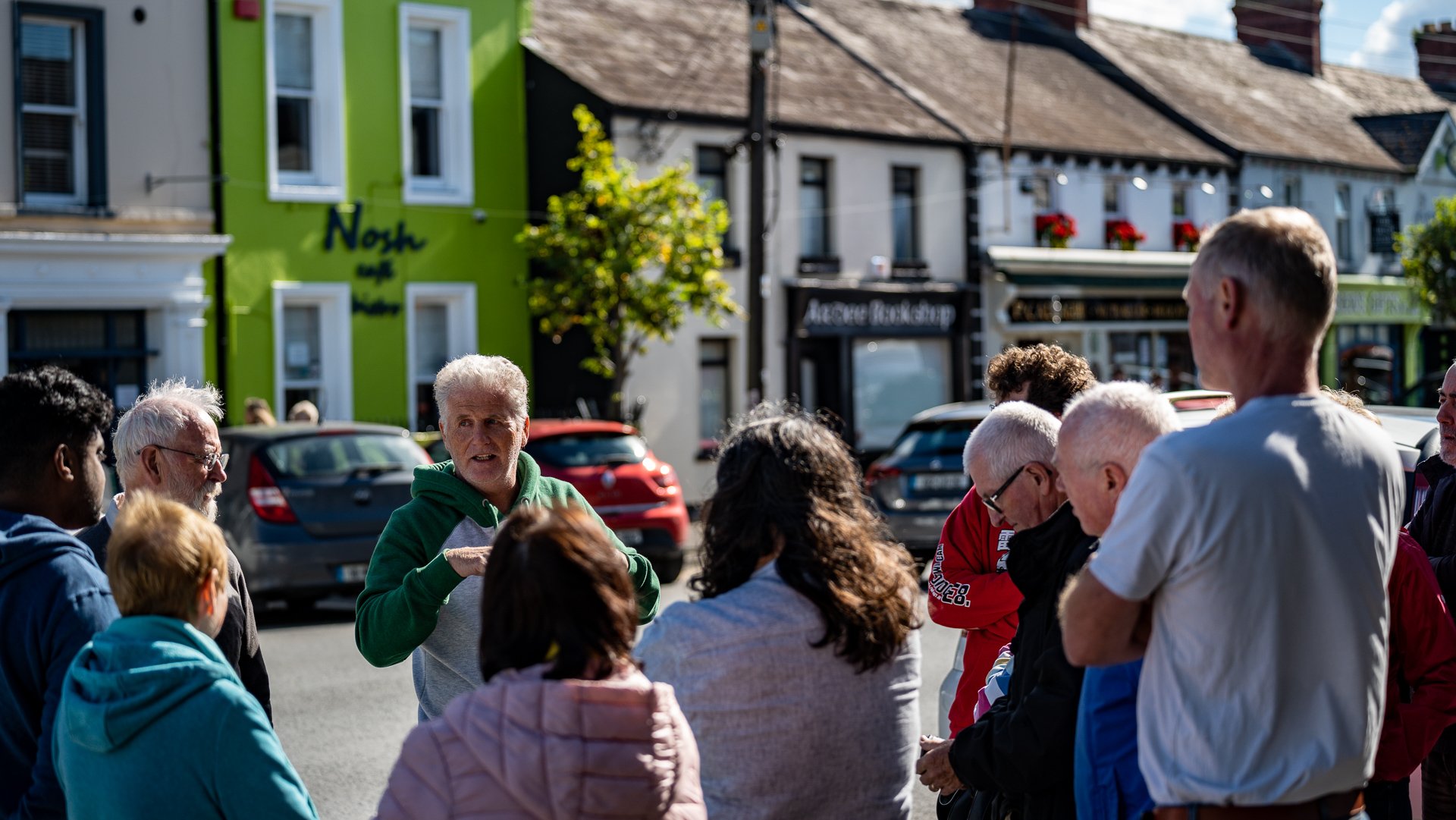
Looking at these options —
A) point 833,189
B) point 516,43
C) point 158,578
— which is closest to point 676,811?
point 158,578

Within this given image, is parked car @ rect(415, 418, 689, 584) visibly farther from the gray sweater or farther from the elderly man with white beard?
the gray sweater

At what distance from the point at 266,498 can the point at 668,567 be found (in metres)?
3.93

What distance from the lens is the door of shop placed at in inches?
710

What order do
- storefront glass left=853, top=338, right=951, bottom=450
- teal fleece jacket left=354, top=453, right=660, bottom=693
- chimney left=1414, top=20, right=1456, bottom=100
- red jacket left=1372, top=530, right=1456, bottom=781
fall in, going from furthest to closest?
1. chimney left=1414, top=20, right=1456, bottom=100
2. storefront glass left=853, top=338, right=951, bottom=450
3. teal fleece jacket left=354, top=453, right=660, bottom=693
4. red jacket left=1372, top=530, right=1456, bottom=781

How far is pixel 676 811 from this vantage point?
9.09 feet

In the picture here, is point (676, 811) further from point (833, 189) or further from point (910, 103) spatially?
point (910, 103)

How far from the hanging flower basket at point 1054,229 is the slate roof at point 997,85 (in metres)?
1.26

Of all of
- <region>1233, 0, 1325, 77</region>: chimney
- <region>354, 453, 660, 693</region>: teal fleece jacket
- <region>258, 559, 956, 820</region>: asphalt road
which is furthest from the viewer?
<region>1233, 0, 1325, 77</region>: chimney

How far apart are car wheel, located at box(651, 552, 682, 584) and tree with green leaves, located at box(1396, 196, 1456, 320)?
24152 mm

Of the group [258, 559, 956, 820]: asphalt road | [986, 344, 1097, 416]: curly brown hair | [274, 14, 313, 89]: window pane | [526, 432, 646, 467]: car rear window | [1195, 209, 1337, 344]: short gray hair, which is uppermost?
[274, 14, 313, 89]: window pane

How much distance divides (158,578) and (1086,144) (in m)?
29.0

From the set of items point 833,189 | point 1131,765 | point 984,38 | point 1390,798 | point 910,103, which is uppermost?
point 984,38

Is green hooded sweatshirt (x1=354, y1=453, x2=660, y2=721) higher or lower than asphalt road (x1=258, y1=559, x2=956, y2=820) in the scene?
higher

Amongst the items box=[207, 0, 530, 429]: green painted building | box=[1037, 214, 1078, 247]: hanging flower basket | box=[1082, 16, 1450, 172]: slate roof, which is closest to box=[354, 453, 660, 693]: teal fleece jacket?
box=[207, 0, 530, 429]: green painted building
